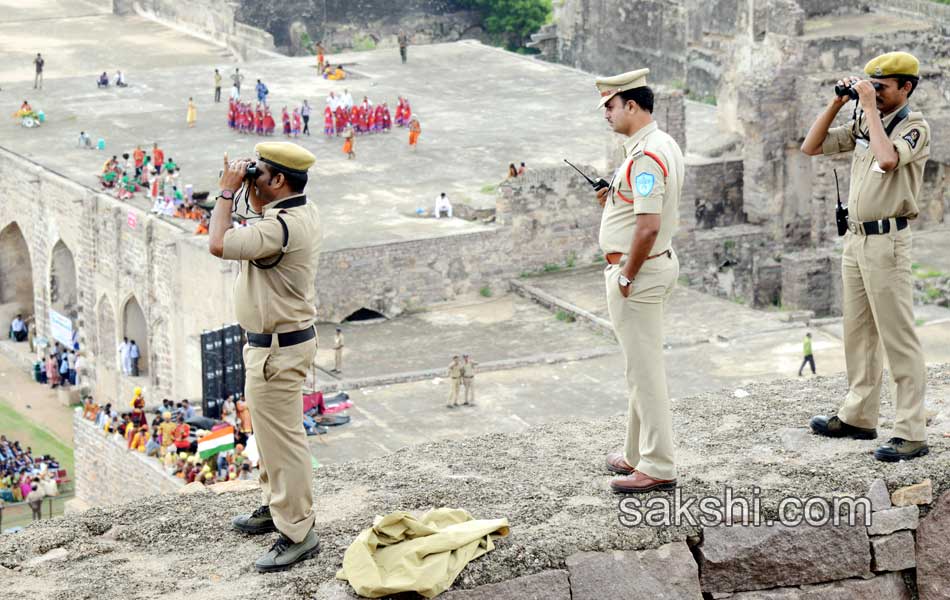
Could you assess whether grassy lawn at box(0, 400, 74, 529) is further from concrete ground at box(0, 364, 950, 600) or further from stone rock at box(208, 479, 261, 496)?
concrete ground at box(0, 364, 950, 600)

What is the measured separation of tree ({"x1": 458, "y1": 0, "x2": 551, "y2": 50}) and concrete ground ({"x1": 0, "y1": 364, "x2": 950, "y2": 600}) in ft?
170

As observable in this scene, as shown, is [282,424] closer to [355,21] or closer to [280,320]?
[280,320]

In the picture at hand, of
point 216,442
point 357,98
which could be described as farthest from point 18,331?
point 216,442

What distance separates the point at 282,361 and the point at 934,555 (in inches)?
133

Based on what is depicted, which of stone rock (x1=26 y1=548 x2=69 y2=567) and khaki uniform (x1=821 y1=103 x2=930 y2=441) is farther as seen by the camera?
khaki uniform (x1=821 y1=103 x2=930 y2=441)

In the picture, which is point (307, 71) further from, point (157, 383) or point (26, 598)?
point (26, 598)

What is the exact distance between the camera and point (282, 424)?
9406 millimetres

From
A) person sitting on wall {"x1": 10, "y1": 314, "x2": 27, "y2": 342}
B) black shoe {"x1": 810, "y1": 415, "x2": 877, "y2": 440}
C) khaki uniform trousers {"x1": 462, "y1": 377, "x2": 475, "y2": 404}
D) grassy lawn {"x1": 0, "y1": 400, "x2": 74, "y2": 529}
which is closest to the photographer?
black shoe {"x1": 810, "y1": 415, "x2": 877, "y2": 440}

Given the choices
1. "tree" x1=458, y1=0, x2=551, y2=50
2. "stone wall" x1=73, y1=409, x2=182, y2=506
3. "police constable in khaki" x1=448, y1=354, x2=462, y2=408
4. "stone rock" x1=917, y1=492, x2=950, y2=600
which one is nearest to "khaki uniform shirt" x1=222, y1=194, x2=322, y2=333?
→ "stone rock" x1=917, y1=492, x2=950, y2=600

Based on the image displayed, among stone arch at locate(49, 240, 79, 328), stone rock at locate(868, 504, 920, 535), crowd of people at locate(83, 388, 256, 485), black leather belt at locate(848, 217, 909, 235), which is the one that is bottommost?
stone arch at locate(49, 240, 79, 328)

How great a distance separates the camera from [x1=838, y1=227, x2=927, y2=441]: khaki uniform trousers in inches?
403

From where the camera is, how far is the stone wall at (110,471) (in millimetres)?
26172

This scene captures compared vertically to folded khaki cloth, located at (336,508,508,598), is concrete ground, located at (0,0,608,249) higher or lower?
lower

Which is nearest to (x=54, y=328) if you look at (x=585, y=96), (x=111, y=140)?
(x=111, y=140)
